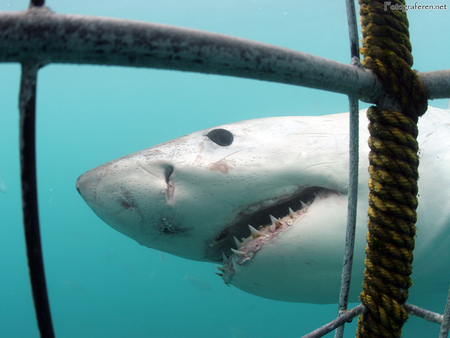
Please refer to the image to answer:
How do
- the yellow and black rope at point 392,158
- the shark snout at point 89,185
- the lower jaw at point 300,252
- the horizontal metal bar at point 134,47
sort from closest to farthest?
the horizontal metal bar at point 134,47
the yellow and black rope at point 392,158
the lower jaw at point 300,252
the shark snout at point 89,185

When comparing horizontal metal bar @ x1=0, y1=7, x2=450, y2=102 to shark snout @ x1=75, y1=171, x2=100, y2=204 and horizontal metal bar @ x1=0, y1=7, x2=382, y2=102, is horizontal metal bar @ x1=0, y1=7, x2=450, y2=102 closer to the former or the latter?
horizontal metal bar @ x1=0, y1=7, x2=382, y2=102

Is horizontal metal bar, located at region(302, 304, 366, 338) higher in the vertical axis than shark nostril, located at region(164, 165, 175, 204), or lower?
lower

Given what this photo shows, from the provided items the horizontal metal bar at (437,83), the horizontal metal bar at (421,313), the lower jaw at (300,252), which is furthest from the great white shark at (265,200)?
the horizontal metal bar at (437,83)

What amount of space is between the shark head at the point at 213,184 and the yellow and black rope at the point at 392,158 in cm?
57

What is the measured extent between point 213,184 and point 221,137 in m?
0.27

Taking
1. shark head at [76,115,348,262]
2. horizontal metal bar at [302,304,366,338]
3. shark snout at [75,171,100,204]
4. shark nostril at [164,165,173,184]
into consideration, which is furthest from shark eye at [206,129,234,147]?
horizontal metal bar at [302,304,366,338]

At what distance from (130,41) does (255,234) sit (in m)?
0.98

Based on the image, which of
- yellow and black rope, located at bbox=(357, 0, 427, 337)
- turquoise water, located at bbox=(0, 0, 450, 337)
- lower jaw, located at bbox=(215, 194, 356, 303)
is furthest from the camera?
turquoise water, located at bbox=(0, 0, 450, 337)

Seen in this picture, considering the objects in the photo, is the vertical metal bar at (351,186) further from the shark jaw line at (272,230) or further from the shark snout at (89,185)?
the shark snout at (89,185)

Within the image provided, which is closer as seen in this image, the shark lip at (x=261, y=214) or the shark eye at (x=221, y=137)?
the shark lip at (x=261, y=214)

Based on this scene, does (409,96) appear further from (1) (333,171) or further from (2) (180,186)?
(2) (180,186)

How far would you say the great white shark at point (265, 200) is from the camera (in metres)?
1.17

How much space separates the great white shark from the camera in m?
1.17

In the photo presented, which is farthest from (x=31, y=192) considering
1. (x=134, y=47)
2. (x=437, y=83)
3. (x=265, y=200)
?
(x=265, y=200)
